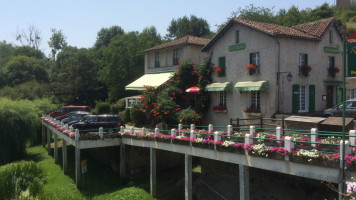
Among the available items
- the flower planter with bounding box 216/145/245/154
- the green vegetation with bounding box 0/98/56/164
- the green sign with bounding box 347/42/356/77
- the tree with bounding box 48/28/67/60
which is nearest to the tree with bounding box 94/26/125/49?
the tree with bounding box 48/28/67/60

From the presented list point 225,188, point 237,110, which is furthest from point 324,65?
point 225,188

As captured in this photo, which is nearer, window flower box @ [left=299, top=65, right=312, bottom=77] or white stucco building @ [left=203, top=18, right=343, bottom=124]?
white stucco building @ [left=203, top=18, right=343, bottom=124]

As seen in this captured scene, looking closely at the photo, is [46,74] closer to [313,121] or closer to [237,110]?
[237,110]

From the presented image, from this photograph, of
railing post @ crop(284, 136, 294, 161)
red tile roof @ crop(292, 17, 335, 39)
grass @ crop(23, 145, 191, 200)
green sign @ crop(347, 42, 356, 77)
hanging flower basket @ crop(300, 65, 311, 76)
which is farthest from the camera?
red tile roof @ crop(292, 17, 335, 39)

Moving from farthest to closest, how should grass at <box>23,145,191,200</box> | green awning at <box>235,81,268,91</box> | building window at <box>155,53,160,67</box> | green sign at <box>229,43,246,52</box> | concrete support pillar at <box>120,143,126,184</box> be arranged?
building window at <box>155,53,160,67</box>, green sign at <box>229,43,246,52</box>, concrete support pillar at <box>120,143,126,184</box>, green awning at <box>235,81,268,91</box>, grass at <box>23,145,191,200</box>

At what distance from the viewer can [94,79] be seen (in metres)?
45.5

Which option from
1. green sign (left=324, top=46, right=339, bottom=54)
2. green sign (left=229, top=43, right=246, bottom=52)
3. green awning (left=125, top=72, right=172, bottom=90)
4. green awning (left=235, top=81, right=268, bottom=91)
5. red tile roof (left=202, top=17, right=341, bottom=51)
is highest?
red tile roof (left=202, top=17, right=341, bottom=51)

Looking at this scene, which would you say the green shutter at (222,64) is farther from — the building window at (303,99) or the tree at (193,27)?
the tree at (193,27)

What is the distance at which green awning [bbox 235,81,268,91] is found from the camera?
1877 cm

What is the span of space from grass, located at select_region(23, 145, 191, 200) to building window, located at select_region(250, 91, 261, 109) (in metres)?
5.77

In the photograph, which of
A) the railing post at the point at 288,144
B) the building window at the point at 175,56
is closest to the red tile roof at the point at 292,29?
the building window at the point at 175,56

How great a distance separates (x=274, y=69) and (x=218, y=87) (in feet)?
14.6

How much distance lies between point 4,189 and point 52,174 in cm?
660

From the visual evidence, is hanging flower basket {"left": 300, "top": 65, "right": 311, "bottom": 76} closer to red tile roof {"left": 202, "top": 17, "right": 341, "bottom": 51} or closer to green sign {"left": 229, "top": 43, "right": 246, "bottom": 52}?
red tile roof {"left": 202, "top": 17, "right": 341, "bottom": 51}
